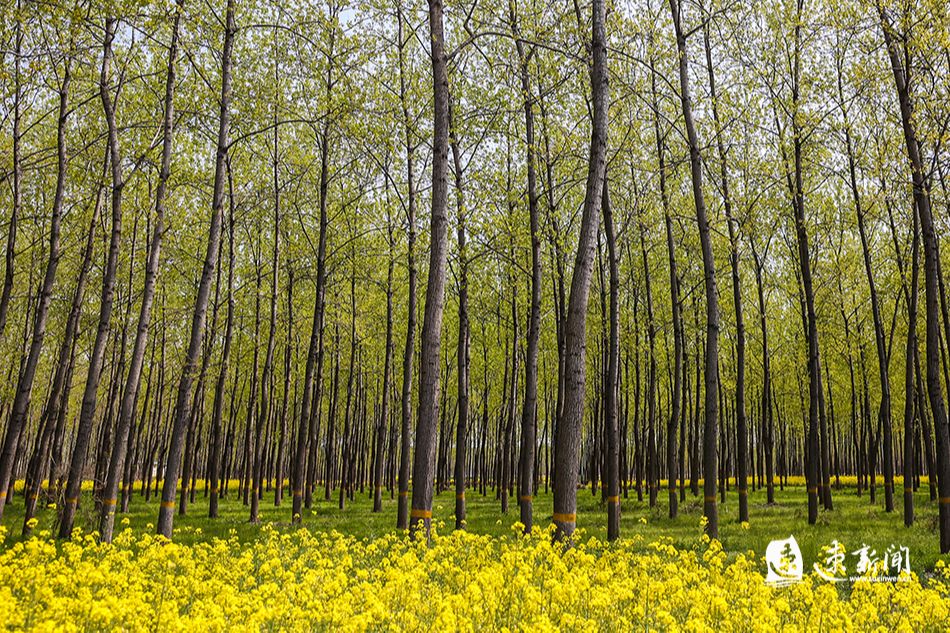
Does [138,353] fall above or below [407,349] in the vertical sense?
below

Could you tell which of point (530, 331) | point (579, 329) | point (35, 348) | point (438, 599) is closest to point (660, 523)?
point (530, 331)

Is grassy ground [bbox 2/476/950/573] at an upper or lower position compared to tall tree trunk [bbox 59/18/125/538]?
lower

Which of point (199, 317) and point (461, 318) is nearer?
point (199, 317)

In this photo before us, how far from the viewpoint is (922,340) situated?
907 inches

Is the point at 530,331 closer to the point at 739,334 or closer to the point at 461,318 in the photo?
the point at 461,318

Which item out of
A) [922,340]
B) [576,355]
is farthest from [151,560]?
[922,340]

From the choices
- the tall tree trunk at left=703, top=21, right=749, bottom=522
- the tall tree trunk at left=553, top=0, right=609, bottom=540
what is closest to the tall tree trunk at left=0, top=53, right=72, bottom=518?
the tall tree trunk at left=553, top=0, right=609, bottom=540

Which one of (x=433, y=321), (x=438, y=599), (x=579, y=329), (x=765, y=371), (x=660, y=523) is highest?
(x=765, y=371)

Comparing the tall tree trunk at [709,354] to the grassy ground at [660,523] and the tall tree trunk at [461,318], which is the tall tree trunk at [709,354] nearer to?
the grassy ground at [660,523]

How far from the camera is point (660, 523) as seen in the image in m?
Result: 17.8

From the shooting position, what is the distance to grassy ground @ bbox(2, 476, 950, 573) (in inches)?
525

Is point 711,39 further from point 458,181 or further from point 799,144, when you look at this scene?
point 458,181

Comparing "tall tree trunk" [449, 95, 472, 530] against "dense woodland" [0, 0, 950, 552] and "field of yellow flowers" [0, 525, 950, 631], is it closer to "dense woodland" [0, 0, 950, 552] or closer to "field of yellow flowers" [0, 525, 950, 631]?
"dense woodland" [0, 0, 950, 552]

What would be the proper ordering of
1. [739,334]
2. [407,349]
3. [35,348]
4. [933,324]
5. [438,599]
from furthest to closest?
[739,334] < [407,349] < [35,348] < [933,324] < [438,599]
